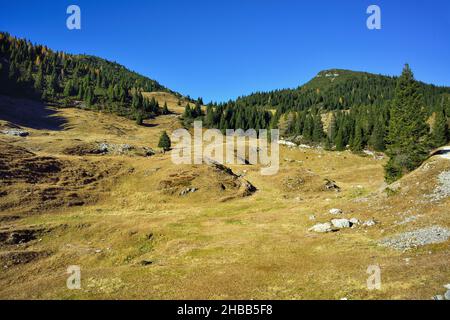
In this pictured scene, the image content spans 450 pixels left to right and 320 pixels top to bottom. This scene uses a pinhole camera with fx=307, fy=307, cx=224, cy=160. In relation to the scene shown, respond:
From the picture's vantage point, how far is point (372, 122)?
412 ft

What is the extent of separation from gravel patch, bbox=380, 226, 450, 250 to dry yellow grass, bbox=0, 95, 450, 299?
961mm

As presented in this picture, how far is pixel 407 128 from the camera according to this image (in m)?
46.6

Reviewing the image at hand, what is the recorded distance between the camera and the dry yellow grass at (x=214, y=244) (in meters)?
20.8

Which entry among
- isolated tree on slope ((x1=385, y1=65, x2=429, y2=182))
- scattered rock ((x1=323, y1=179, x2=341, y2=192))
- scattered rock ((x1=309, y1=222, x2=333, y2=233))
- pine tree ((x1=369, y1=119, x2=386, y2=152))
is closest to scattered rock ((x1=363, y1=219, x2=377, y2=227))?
scattered rock ((x1=309, y1=222, x2=333, y2=233))

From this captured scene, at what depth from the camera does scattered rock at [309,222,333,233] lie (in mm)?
33597

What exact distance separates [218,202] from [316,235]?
23363 mm

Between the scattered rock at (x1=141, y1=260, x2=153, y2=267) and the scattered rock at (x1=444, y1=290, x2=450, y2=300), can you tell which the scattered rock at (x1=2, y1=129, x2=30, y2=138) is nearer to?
the scattered rock at (x1=141, y1=260, x2=153, y2=267)

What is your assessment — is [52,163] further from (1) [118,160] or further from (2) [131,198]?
(2) [131,198]

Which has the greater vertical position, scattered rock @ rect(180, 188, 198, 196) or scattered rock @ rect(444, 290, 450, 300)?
scattered rock @ rect(180, 188, 198, 196)

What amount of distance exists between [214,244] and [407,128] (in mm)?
34771

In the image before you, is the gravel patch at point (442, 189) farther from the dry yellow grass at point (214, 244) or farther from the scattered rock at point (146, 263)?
the scattered rock at point (146, 263)

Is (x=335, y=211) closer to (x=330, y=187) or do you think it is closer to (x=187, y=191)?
(x=330, y=187)

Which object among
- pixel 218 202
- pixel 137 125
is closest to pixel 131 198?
pixel 218 202

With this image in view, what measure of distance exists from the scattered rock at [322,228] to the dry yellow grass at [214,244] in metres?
1.38
